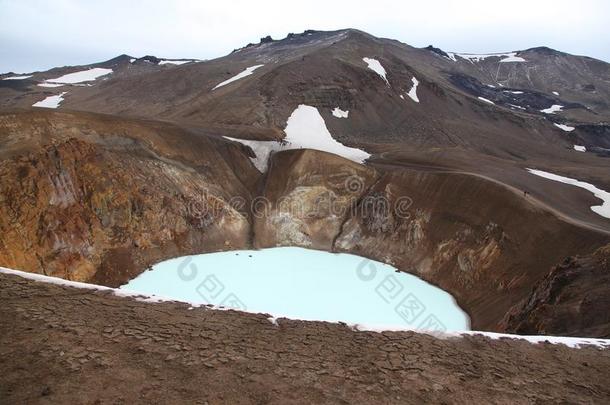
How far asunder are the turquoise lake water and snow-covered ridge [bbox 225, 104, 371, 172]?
1257 centimetres

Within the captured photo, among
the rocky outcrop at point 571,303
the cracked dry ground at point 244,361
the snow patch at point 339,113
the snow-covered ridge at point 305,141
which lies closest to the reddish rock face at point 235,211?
the rocky outcrop at point 571,303

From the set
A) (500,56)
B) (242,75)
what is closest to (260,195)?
(242,75)

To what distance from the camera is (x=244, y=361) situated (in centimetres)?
806

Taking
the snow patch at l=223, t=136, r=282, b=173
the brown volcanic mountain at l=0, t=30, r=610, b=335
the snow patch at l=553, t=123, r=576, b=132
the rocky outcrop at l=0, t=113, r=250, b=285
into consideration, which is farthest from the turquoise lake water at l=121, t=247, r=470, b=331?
the snow patch at l=553, t=123, r=576, b=132

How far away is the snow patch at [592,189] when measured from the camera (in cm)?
2644

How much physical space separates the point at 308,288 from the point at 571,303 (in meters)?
12.3

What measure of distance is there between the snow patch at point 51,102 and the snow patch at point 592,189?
78205 mm

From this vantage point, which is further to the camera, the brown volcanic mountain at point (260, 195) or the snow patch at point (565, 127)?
the snow patch at point (565, 127)

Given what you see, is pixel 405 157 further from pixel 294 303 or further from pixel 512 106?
pixel 512 106

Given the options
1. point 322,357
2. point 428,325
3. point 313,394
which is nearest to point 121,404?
point 313,394

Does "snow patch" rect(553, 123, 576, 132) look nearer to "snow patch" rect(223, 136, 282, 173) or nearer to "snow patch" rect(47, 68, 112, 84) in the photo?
"snow patch" rect(223, 136, 282, 173)

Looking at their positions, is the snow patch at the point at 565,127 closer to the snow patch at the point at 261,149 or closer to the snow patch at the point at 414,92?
the snow patch at the point at 414,92

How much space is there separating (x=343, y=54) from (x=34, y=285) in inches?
2753

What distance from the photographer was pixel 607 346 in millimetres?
9375
